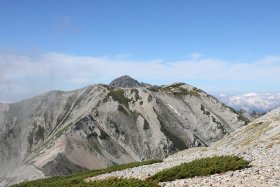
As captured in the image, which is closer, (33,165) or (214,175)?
(214,175)

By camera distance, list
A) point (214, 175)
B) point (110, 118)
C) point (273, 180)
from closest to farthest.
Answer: point (273, 180) < point (214, 175) < point (110, 118)

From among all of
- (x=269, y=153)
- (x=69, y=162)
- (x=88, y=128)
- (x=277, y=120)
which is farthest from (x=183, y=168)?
(x=88, y=128)

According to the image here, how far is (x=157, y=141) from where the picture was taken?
620 ft

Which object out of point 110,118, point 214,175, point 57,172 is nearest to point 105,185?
point 214,175

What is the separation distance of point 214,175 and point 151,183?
634 cm

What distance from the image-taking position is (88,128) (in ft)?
608

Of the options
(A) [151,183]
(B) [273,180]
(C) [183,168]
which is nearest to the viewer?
(B) [273,180]

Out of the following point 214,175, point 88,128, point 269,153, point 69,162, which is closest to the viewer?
point 214,175

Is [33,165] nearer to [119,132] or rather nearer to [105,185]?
[119,132]

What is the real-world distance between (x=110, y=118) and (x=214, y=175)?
552 ft

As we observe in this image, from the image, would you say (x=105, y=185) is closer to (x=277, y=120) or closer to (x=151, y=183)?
(x=151, y=183)

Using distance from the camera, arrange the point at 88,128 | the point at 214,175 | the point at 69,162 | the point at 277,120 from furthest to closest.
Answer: the point at 88,128
the point at 69,162
the point at 277,120
the point at 214,175

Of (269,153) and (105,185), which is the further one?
(269,153)

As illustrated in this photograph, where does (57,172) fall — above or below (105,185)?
below
